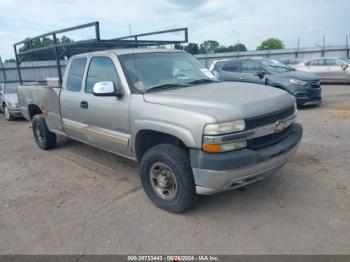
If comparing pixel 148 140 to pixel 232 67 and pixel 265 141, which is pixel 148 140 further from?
pixel 232 67

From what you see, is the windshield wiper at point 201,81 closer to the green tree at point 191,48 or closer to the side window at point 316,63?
the green tree at point 191,48

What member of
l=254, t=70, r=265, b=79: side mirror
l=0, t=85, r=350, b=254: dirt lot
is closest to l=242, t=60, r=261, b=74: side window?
l=254, t=70, r=265, b=79: side mirror

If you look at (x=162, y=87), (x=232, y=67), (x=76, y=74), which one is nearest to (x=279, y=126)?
(x=162, y=87)

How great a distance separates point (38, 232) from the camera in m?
3.47

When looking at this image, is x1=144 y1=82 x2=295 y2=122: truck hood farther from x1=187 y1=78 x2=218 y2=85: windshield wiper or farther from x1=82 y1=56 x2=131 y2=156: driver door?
x1=82 y1=56 x2=131 y2=156: driver door

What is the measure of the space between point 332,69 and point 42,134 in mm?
14865

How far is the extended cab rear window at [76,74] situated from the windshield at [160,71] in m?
1.01

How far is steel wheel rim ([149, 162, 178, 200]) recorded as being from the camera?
12.1ft

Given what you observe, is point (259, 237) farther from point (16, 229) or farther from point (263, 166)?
point (16, 229)

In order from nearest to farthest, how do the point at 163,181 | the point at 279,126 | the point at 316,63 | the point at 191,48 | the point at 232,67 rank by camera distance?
the point at 279,126 → the point at 163,181 → the point at 191,48 → the point at 232,67 → the point at 316,63

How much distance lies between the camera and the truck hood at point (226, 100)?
3189 mm

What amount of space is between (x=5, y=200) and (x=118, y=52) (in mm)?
2537

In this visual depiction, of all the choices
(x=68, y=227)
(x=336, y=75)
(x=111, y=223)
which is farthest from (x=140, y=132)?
(x=336, y=75)

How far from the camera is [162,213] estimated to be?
376 cm
